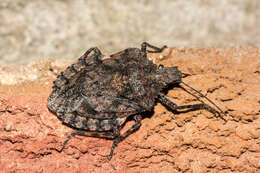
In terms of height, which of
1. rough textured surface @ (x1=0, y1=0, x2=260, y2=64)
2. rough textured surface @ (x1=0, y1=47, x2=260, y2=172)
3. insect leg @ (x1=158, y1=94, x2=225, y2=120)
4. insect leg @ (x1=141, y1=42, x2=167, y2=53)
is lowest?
rough textured surface @ (x1=0, y1=47, x2=260, y2=172)

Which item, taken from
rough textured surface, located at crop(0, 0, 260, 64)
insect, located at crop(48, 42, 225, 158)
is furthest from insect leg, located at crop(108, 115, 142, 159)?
rough textured surface, located at crop(0, 0, 260, 64)

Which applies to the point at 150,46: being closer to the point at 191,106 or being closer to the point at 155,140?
the point at 191,106

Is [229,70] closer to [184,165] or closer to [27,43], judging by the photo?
[184,165]

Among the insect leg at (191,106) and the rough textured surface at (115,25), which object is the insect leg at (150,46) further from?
the rough textured surface at (115,25)

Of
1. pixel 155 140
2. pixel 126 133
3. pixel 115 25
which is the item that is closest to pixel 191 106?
pixel 155 140

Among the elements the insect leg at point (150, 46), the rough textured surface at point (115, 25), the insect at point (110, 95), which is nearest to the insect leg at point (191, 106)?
the insect at point (110, 95)

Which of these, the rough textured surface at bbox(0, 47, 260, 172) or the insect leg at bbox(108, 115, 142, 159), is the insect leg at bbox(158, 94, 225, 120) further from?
the insect leg at bbox(108, 115, 142, 159)
